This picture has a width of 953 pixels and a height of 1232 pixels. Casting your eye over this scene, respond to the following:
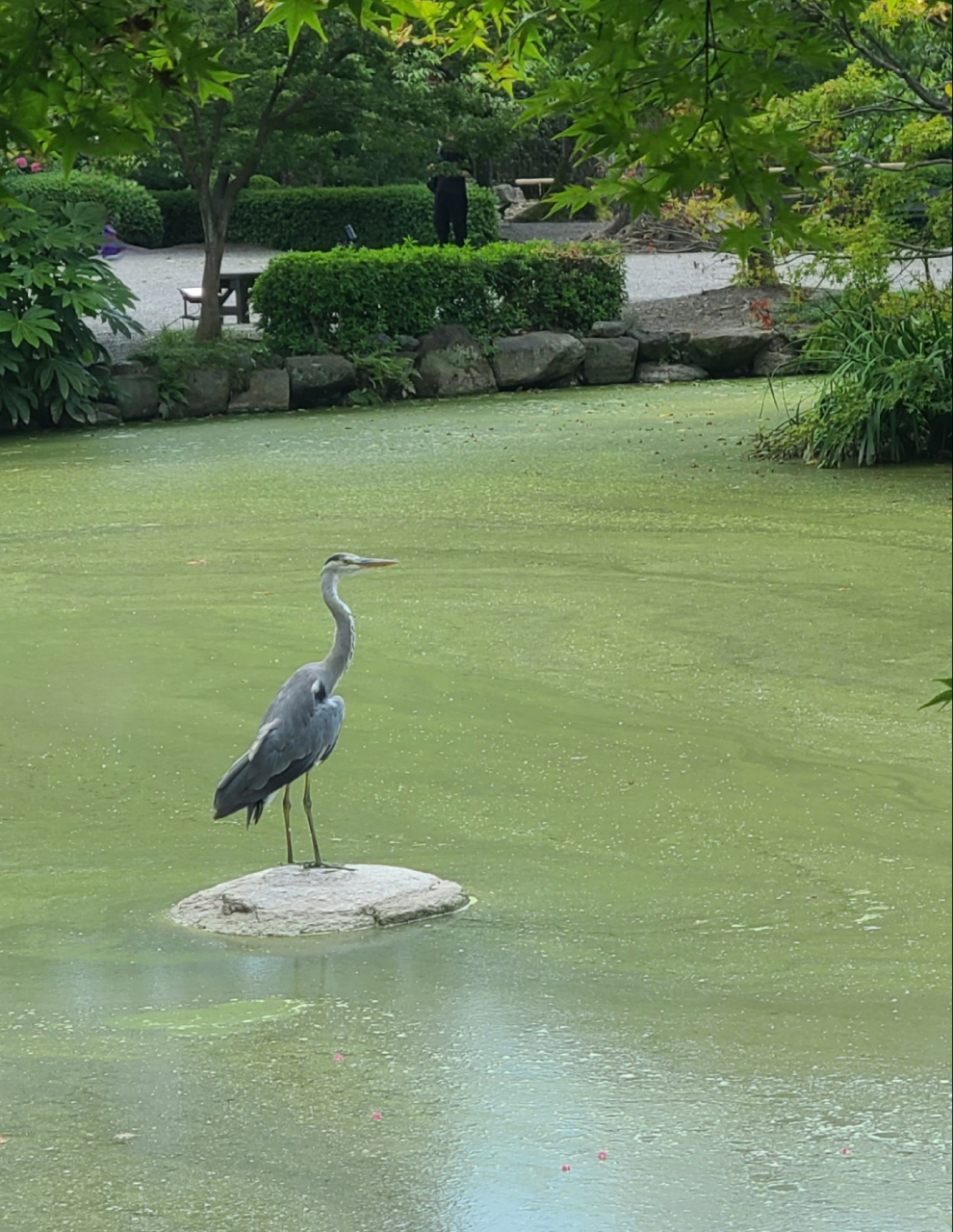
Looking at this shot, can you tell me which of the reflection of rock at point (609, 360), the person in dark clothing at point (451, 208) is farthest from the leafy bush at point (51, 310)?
the person in dark clothing at point (451, 208)

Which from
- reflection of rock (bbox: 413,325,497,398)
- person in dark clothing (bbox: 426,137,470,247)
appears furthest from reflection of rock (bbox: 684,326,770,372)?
person in dark clothing (bbox: 426,137,470,247)

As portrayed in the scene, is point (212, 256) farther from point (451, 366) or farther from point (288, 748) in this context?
point (288, 748)

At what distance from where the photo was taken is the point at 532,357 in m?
13.1

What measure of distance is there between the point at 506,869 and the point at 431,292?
8.99 metres

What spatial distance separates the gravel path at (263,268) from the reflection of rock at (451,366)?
6.39 ft

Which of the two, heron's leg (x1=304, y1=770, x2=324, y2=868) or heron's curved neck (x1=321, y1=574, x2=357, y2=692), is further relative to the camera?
heron's curved neck (x1=321, y1=574, x2=357, y2=692)

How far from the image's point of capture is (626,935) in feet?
13.1

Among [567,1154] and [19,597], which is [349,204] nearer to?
[19,597]

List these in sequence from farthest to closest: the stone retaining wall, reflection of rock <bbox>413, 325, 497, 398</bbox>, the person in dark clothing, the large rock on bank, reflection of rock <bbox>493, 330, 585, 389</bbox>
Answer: the person in dark clothing < reflection of rock <bbox>493, 330, 585, 389</bbox> < reflection of rock <bbox>413, 325, 497, 398</bbox> < the large rock on bank < the stone retaining wall

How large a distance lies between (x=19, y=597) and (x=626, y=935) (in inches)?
156

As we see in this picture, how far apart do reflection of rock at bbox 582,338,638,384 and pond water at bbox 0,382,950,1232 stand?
4824 mm

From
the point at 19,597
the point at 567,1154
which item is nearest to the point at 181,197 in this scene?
the point at 19,597

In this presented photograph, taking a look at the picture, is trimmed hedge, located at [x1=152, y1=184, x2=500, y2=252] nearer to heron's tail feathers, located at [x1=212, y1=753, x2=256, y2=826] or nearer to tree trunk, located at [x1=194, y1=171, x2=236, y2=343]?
tree trunk, located at [x1=194, y1=171, x2=236, y2=343]

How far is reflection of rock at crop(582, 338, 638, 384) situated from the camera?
1333 cm
